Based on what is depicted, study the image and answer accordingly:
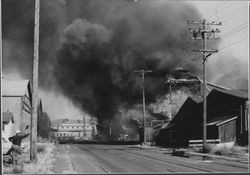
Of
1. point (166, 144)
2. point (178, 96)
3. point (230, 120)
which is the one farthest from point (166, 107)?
point (230, 120)

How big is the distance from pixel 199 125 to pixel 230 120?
5.98m

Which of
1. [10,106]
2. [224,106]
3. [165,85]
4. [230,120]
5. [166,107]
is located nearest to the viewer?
[230,120]

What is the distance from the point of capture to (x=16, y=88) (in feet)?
185

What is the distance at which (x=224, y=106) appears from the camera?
4578 cm

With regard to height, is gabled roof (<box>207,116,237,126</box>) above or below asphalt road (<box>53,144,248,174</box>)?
above

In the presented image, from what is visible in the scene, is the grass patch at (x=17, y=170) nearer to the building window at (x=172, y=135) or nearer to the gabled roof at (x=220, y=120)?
the gabled roof at (x=220, y=120)

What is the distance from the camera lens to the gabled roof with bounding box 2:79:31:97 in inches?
2202

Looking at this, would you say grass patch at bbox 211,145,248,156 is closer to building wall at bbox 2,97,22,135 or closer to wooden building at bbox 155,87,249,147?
wooden building at bbox 155,87,249,147

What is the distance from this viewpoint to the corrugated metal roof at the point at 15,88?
5594 centimetres

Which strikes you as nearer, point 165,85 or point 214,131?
point 214,131

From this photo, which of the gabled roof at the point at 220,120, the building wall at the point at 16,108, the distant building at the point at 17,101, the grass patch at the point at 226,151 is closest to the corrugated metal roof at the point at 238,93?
the gabled roof at the point at 220,120

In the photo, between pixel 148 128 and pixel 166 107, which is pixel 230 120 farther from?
pixel 166 107

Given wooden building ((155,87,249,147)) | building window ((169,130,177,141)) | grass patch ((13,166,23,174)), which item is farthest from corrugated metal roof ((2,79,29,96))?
grass patch ((13,166,23,174))

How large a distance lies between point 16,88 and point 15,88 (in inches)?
5.1
